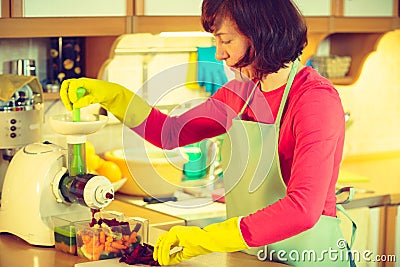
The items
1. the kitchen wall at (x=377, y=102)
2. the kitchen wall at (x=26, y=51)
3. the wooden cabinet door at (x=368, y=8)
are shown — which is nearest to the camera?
the kitchen wall at (x=26, y=51)

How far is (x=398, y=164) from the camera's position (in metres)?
3.70

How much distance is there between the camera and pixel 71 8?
2621 millimetres

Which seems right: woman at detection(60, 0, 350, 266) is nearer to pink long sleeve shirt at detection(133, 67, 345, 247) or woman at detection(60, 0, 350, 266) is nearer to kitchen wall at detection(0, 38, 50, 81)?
pink long sleeve shirt at detection(133, 67, 345, 247)

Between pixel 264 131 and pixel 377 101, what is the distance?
178 cm

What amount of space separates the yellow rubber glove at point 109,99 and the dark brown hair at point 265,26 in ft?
1.26

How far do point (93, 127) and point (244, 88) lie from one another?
1.46 ft

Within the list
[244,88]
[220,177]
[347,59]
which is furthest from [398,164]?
[244,88]

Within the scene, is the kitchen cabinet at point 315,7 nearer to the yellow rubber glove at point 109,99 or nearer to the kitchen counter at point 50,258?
the yellow rubber glove at point 109,99

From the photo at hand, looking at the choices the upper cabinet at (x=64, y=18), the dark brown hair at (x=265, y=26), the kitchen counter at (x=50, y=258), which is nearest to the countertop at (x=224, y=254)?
the kitchen counter at (x=50, y=258)

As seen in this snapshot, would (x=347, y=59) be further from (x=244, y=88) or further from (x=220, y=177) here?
(x=244, y=88)

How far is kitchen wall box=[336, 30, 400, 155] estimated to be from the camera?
378cm

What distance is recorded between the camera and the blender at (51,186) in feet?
7.29

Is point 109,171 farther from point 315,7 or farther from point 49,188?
point 315,7

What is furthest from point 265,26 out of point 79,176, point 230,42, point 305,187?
point 79,176
